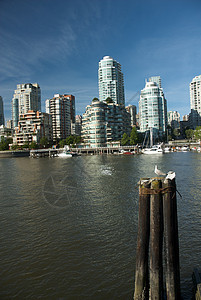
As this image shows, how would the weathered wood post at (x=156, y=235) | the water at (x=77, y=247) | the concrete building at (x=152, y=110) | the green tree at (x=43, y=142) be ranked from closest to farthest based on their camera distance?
the weathered wood post at (x=156, y=235) → the water at (x=77, y=247) → the green tree at (x=43, y=142) → the concrete building at (x=152, y=110)

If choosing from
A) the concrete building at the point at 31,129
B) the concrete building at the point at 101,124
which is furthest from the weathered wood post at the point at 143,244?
the concrete building at the point at 31,129

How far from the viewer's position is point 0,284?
9758mm

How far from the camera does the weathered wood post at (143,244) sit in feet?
24.2

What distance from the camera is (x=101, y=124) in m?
151

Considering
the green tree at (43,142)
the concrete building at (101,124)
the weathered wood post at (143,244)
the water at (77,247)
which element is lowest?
the water at (77,247)

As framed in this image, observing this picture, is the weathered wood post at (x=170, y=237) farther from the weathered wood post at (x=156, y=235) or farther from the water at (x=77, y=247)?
the water at (x=77, y=247)

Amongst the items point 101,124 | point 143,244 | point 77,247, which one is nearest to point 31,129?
point 101,124

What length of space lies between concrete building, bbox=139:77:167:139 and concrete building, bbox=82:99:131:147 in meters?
38.2

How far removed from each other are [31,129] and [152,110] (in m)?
98.4

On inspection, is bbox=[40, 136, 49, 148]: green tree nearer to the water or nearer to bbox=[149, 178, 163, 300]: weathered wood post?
the water

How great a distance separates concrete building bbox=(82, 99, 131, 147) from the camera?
151125mm

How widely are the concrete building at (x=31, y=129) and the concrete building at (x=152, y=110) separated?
81.6 metres

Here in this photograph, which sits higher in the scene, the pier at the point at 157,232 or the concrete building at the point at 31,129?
the concrete building at the point at 31,129

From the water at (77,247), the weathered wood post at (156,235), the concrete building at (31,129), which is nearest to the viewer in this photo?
the weathered wood post at (156,235)
